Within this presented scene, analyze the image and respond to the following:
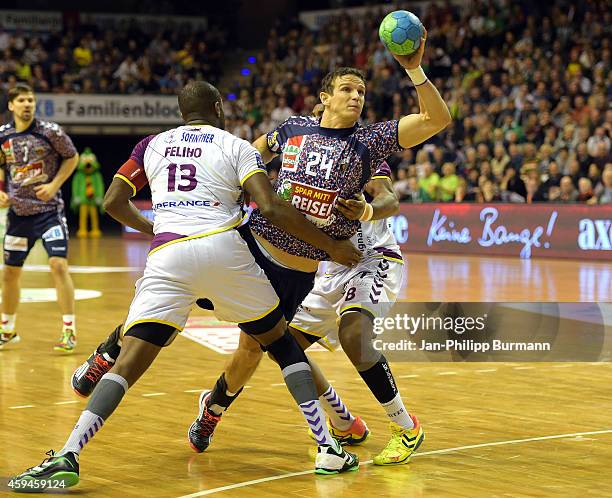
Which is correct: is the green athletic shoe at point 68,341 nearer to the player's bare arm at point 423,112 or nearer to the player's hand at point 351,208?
the player's hand at point 351,208

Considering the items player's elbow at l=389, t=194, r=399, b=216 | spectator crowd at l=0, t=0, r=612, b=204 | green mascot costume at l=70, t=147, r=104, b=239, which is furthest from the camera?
green mascot costume at l=70, t=147, r=104, b=239

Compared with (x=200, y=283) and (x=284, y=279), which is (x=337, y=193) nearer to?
(x=284, y=279)

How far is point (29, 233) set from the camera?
421 inches

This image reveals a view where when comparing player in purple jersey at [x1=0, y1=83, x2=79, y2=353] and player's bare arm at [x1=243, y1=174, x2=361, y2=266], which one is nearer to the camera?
player's bare arm at [x1=243, y1=174, x2=361, y2=266]

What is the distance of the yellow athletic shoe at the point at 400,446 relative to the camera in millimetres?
6102

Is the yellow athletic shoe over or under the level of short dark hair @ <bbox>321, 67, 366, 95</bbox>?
under

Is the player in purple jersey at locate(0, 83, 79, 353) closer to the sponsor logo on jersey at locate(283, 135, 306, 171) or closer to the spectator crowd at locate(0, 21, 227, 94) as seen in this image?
the sponsor logo on jersey at locate(283, 135, 306, 171)

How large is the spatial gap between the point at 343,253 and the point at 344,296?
32.3 inches

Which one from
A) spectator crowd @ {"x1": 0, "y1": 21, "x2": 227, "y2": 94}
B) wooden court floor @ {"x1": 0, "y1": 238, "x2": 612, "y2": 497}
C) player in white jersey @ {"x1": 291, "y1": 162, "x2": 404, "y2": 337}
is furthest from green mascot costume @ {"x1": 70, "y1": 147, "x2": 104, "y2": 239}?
player in white jersey @ {"x1": 291, "y1": 162, "x2": 404, "y2": 337}

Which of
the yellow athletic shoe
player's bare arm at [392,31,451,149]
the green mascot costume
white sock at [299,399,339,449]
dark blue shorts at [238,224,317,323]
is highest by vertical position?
player's bare arm at [392,31,451,149]

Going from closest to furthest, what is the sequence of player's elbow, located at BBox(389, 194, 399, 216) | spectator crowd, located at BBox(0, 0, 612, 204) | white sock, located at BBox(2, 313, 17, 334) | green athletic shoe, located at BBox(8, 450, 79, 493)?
green athletic shoe, located at BBox(8, 450, 79, 493) → player's elbow, located at BBox(389, 194, 399, 216) → white sock, located at BBox(2, 313, 17, 334) → spectator crowd, located at BBox(0, 0, 612, 204)

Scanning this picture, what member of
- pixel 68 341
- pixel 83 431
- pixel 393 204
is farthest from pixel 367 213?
pixel 68 341

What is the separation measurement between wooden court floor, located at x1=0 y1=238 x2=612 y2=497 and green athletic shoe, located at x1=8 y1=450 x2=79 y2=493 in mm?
149

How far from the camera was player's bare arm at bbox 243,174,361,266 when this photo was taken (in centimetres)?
568
